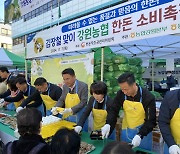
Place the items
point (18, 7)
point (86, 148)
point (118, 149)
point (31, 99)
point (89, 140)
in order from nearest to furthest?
point (118, 149)
point (86, 148)
point (89, 140)
point (31, 99)
point (18, 7)

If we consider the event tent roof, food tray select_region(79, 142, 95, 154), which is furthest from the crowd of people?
the event tent roof

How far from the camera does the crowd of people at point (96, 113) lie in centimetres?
120

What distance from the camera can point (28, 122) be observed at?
4.32ft

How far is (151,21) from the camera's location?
2424 millimetres

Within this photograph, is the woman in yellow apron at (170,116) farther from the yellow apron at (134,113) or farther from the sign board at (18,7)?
the sign board at (18,7)

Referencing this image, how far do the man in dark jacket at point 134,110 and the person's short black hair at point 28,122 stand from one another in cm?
75

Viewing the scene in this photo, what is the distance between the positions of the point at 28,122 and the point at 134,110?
3.43ft

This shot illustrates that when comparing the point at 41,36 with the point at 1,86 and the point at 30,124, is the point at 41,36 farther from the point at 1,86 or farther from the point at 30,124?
the point at 30,124

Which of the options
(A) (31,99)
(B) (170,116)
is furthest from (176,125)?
(A) (31,99)

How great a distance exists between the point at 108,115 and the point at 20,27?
18933mm

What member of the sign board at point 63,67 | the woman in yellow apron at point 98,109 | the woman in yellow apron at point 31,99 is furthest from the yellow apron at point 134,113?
the sign board at point 63,67

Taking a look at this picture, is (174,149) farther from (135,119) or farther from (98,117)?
(98,117)

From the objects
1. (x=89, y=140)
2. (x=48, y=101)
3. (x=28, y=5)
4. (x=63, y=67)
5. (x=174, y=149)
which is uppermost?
(x=28, y=5)

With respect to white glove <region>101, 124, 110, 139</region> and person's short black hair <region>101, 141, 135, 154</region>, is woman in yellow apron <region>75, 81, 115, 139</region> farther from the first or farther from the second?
person's short black hair <region>101, 141, 135, 154</region>
